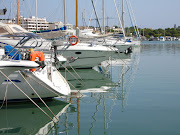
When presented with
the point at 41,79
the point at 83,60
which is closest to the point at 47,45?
the point at 83,60

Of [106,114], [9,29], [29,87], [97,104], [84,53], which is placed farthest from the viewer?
[84,53]

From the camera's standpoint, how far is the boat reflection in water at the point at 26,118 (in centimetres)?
863

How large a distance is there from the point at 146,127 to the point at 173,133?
811mm

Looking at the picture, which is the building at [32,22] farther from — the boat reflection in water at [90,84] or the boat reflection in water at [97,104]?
the boat reflection in water at [97,104]

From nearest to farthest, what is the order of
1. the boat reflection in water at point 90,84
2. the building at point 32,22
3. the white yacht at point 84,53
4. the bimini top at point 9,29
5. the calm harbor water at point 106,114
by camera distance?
the calm harbor water at point 106,114 < the boat reflection in water at point 90,84 < the bimini top at point 9,29 < the white yacht at point 84,53 < the building at point 32,22

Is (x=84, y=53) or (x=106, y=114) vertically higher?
(x=84, y=53)

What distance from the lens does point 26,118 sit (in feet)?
32.1

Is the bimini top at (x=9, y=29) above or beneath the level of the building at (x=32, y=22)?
beneath

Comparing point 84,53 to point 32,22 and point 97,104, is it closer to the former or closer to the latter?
point 97,104

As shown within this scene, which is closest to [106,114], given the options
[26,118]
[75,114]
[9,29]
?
[75,114]

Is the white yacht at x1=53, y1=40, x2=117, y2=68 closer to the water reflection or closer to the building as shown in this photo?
the water reflection

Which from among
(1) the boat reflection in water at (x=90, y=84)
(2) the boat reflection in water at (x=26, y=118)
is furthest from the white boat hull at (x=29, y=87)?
(1) the boat reflection in water at (x=90, y=84)

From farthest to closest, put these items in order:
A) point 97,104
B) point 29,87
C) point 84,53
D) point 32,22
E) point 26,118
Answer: point 32,22
point 84,53
point 97,104
point 29,87
point 26,118

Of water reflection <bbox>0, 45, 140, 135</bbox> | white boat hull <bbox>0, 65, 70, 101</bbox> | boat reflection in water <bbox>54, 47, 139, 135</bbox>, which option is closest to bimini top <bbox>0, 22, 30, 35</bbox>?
boat reflection in water <bbox>54, 47, 139, 135</bbox>
